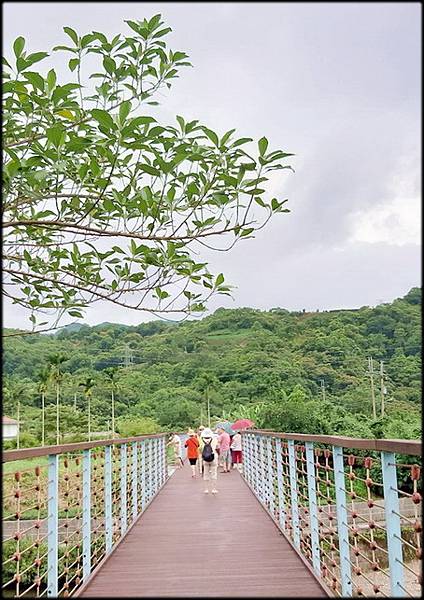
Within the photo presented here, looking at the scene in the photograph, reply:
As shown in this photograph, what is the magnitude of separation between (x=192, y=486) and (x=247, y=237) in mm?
6847

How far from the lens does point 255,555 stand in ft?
10.3

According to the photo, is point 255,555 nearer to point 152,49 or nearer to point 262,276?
point 262,276

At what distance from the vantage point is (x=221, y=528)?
14.9 ft

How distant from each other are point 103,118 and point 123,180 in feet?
2.64

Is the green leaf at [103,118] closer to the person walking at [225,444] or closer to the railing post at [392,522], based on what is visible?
the railing post at [392,522]

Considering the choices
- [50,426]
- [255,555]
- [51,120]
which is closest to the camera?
[51,120]

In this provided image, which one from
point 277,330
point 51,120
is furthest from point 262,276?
point 277,330

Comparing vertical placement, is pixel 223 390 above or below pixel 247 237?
below

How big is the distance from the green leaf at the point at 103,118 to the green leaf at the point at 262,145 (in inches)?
16.2

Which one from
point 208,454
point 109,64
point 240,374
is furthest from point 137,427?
point 109,64

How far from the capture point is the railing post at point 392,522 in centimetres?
172

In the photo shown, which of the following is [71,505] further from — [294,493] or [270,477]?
[270,477]

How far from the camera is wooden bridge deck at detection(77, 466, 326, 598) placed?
44.0 inches

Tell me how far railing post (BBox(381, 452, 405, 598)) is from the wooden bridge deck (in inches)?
11.1
